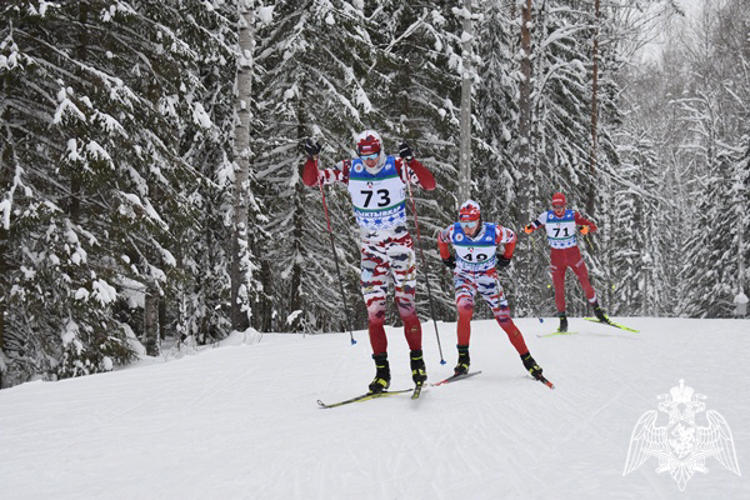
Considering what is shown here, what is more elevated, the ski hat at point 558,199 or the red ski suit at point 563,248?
the ski hat at point 558,199

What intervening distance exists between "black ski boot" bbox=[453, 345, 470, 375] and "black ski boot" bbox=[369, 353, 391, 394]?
1.21m

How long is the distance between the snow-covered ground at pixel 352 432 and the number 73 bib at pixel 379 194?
1852mm

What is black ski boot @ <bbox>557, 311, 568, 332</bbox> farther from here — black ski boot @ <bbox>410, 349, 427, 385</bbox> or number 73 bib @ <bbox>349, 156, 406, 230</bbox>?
number 73 bib @ <bbox>349, 156, 406, 230</bbox>

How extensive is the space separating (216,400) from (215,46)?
968 centimetres

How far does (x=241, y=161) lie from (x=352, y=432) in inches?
335

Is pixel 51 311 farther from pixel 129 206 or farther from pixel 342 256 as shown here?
pixel 342 256

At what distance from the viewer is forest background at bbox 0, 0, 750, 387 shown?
353 inches

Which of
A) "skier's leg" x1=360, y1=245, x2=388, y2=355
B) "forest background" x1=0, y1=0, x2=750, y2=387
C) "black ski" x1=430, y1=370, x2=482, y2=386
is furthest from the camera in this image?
"forest background" x1=0, y1=0, x2=750, y2=387

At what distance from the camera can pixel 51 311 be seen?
30.7ft

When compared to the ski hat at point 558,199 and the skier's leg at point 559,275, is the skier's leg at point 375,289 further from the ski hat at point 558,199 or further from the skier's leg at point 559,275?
the ski hat at point 558,199

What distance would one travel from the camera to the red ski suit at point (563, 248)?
424 inches

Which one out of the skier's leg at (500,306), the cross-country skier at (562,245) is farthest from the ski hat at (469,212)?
the cross-country skier at (562,245)

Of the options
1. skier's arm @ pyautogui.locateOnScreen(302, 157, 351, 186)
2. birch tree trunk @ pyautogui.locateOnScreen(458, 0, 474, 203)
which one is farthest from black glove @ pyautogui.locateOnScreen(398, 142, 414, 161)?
birch tree trunk @ pyautogui.locateOnScreen(458, 0, 474, 203)

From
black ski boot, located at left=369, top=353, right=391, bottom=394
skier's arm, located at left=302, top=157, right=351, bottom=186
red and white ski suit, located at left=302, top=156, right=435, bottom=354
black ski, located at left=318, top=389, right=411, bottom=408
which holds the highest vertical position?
skier's arm, located at left=302, top=157, right=351, bottom=186
